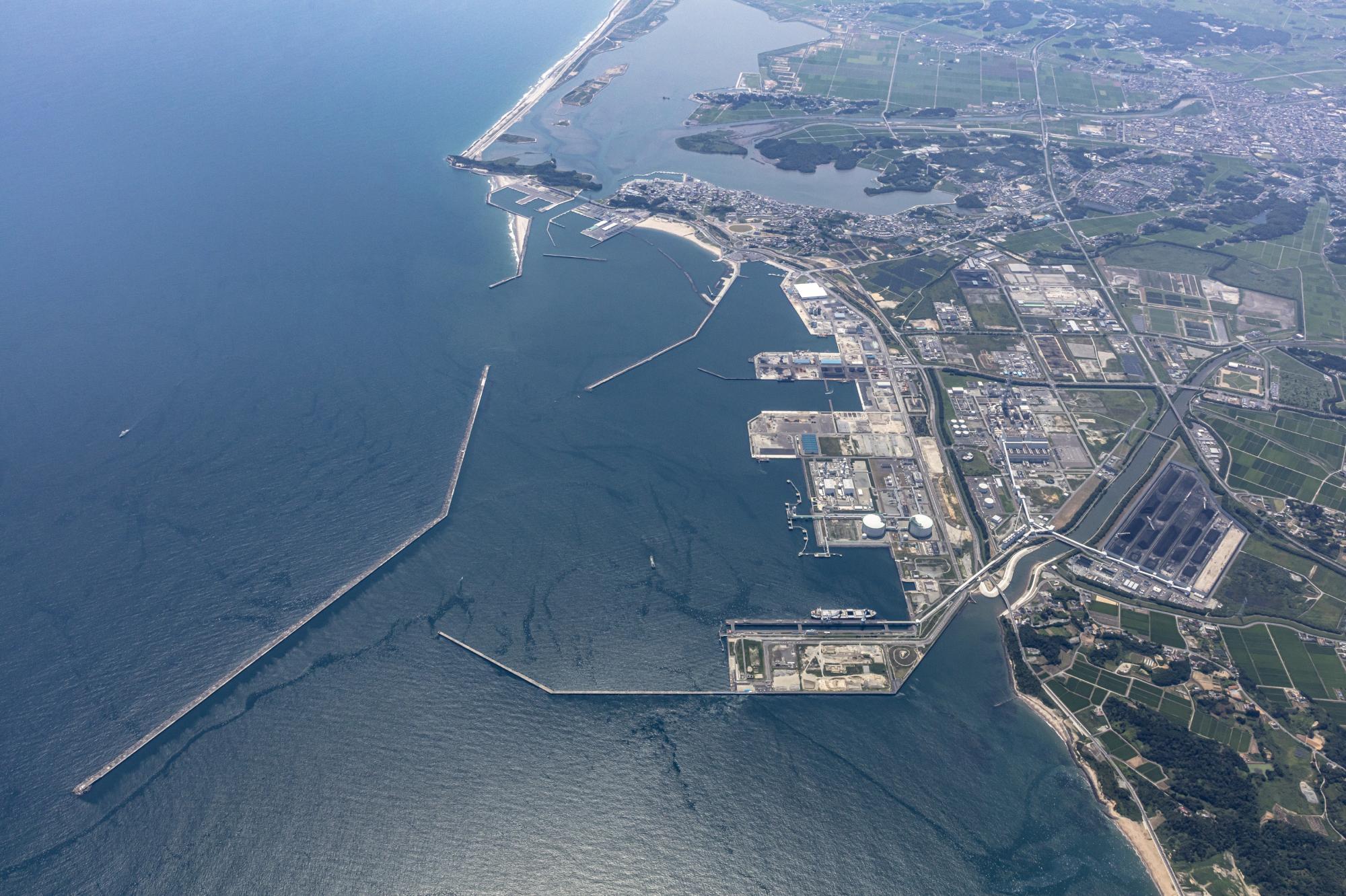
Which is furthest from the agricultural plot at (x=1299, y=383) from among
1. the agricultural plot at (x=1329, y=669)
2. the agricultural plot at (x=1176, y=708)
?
the agricultural plot at (x=1176, y=708)

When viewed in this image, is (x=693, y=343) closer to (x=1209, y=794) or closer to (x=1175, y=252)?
(x=1209, y=794)

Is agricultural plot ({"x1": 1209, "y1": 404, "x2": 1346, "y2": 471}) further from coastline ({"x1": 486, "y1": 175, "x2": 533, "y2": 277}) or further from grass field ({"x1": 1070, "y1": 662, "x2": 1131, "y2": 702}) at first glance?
coastline ({"x1": 486, "y1": 175, "x2": 533, "y2": 277})

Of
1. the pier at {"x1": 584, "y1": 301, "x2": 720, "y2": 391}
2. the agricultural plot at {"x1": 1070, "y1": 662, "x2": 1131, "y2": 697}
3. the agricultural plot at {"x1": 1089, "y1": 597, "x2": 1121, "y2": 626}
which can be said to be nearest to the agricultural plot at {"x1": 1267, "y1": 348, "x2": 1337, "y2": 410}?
the agricultural plot at {"x1": 1089, "y1": 597, "x2": 1121, "y2": 626}

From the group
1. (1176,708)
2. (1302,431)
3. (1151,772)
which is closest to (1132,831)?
(1151,772)

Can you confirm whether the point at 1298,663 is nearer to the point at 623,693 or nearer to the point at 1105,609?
the point at 1105,609

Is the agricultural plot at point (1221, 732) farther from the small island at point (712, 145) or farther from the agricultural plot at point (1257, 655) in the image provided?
the small island at point (712, 145)

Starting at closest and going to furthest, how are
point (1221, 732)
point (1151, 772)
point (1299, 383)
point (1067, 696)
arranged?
point (1151, 772) < point (1221, 732) < point (1067, 696) < point (1299, 383)
